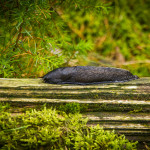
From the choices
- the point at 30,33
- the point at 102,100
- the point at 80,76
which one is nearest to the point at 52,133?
the point at 102,100

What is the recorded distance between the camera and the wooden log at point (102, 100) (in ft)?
4.66

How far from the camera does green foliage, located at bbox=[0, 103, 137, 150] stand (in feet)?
4.14

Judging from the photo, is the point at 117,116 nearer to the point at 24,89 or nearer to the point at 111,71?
the point at 111,71

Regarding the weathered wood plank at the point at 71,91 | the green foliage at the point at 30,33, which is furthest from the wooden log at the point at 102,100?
the green foliage at the point at 30,33

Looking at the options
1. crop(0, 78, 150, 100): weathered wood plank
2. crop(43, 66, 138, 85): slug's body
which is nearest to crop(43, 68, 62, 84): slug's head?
crop(43, 66, 138, 85): slug's body

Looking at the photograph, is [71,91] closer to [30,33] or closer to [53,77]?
[53,77]

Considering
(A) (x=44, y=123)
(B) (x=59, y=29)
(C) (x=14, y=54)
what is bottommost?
(A) (x=44, y=123)

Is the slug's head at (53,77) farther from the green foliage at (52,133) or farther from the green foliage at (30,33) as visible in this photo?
the green foliage at (52,133)

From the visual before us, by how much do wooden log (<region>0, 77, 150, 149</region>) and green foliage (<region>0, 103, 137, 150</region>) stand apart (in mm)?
95

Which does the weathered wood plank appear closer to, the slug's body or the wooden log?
the wooden log

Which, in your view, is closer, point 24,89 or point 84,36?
point 24,89

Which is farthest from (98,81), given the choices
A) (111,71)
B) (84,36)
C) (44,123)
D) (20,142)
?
(84,36)

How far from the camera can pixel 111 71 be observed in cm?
181

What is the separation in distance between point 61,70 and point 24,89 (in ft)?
1.50
